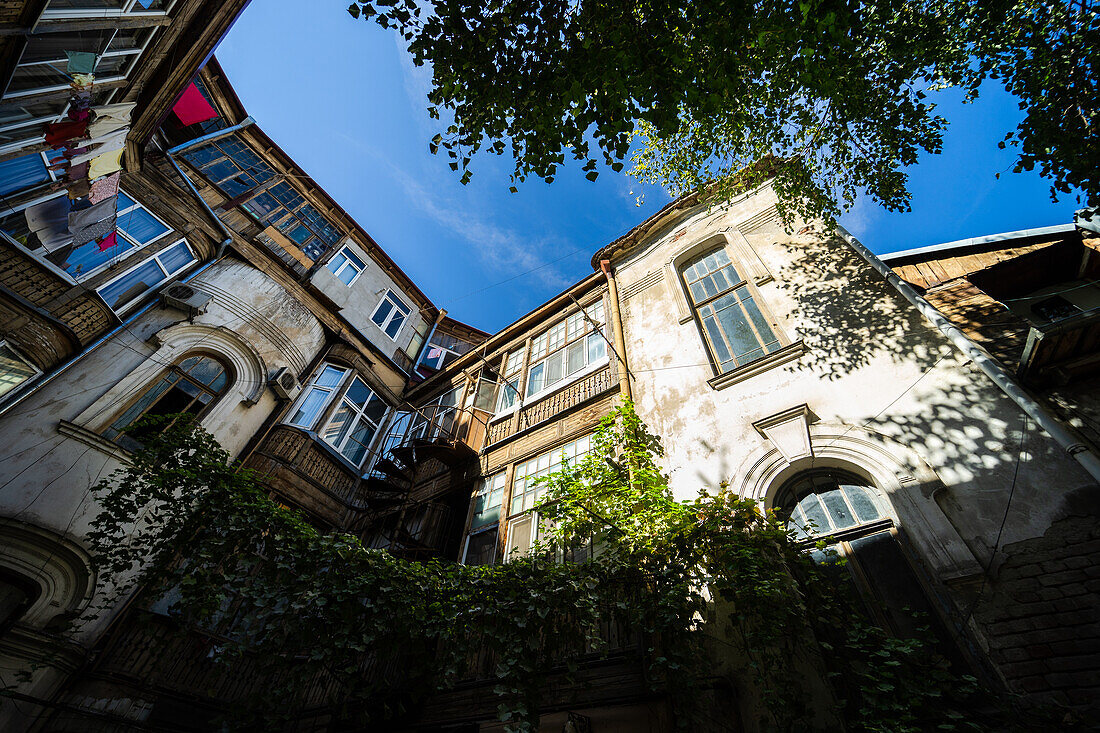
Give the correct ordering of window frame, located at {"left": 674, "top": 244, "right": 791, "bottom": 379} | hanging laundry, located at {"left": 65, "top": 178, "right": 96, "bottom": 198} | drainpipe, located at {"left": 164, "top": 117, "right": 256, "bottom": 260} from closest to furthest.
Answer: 1. window frame, located at {"left": 674, "top": 244, "right": 791, "bottom": 379}
2. hanging laundry, located at {"left": 65, "top": 178, "right": 96, "bottom": 198}
3. drainpipe, located at {"left": 164, "top": 117, "right": 256, "bottom": 260}

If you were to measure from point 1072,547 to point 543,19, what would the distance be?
7.25 m

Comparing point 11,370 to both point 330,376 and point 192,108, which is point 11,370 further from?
point 192,108

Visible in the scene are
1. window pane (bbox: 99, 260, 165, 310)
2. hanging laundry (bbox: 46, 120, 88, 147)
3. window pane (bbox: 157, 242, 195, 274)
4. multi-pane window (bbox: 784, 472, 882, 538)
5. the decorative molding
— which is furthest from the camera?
window pane (bbox: 157, 242, 195, 274)

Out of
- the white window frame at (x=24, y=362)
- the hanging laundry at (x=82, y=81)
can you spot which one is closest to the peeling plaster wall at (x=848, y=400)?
the white window frame at (x=24, y=362)

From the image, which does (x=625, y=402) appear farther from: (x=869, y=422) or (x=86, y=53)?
(x=86, y=53)

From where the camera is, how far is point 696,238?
9.59m

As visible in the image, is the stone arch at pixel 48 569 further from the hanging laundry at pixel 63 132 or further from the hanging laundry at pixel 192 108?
the hanging laundry at pixel 192 108

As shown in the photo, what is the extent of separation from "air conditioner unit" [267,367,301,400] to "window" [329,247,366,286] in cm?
500

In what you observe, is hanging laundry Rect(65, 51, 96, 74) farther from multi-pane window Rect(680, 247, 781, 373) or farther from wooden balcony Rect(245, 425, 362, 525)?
multi-pane window Rect(680, 247, 781, 373)

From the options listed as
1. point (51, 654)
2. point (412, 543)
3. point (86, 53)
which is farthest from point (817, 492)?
point (86, 53)

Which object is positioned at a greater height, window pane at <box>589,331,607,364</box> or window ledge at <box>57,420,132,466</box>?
window pane at <box>589,331,607,364</box>

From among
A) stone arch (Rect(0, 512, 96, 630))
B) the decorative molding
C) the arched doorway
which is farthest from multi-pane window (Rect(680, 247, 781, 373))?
stone arch (Rect(0, 512, 96, 630))

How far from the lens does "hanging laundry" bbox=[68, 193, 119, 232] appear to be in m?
8.28

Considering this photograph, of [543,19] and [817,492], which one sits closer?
[543,19]
